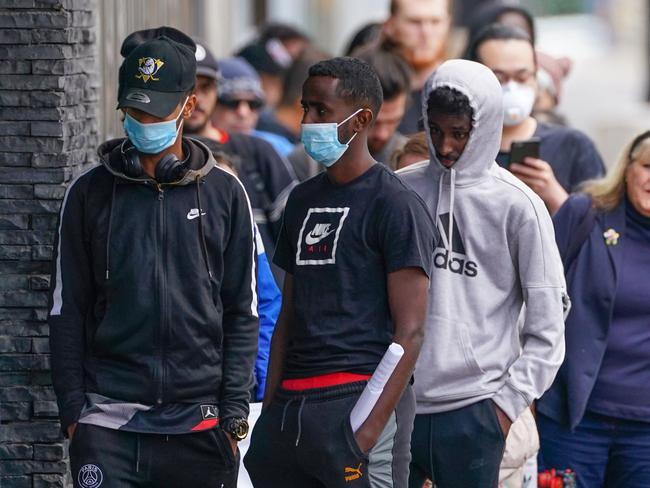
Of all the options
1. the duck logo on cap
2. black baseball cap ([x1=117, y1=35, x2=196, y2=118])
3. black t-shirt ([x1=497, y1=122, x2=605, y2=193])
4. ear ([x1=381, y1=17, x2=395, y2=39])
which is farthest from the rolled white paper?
ear ([x1=381, y1=17, x2=395, y2=39])

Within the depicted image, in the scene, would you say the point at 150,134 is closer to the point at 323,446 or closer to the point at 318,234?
the point at 318,234

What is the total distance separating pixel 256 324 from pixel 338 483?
631 mm

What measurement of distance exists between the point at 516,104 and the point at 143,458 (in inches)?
111

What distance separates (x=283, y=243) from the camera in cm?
470

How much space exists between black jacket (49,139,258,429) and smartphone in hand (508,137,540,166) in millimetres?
1964

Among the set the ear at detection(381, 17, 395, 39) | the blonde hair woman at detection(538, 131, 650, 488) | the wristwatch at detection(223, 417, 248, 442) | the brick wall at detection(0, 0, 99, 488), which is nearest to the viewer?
the wristwatch at detection(223, 417, 248, 442)

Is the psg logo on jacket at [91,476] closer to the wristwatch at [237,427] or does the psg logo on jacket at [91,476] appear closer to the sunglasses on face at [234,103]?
the wristwatch at [237,427]

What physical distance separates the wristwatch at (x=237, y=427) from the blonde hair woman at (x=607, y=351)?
1.69 metres

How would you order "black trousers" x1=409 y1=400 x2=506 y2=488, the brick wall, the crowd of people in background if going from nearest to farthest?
the crowd of people in background
"black trousers" x1=409 y1=400 x2=506 y2=488
the brick wall

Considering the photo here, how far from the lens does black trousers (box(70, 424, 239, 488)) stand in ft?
14.5

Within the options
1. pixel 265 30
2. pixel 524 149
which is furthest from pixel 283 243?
pixel 265 30

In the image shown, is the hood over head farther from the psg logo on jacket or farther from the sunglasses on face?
the sunglasses on face

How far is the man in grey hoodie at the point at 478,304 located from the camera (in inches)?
191

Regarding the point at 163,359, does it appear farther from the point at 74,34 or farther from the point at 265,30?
the point at 265,30
